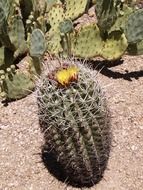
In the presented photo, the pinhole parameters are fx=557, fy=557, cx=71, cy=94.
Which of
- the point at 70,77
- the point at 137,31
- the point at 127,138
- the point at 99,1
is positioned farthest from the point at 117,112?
the point at 70,77

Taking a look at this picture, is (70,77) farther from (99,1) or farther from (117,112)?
(99,1)

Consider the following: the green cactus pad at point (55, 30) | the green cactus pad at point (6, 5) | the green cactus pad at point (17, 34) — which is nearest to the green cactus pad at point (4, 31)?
the green cactus pad at point (17, 34)

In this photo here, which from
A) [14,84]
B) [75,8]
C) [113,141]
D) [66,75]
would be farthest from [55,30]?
[66,75]

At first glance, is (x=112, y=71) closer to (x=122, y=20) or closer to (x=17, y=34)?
(x=122, y=20)

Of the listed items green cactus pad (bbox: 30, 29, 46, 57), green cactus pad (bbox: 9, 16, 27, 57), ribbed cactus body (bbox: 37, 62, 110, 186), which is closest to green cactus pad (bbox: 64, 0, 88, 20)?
green cactus pad (bbox: 9, 16, 27, 57)

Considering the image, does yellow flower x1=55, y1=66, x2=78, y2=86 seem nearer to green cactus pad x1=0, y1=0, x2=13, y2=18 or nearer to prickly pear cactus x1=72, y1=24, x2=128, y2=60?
prickly pear cactus x1=72, y1=24, x2=128, y2=60
